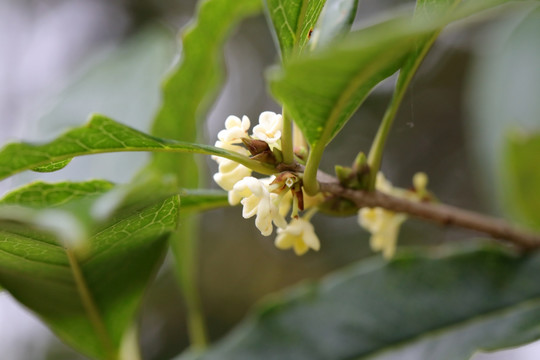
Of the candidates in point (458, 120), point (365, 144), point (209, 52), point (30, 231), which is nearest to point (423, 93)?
point (458, 120)

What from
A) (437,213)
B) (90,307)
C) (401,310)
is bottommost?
(401,310)

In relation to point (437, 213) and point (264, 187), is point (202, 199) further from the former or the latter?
point (437, 213)

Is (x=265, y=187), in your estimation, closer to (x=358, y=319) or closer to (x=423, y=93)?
(x=358, y=319)

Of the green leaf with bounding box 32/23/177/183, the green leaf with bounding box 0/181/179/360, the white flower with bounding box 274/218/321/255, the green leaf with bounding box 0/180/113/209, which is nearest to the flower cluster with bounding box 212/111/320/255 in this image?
the white flower with bounding box 274/218/321/255

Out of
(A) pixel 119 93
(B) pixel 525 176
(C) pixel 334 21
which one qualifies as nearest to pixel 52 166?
(C) pixel 334 21

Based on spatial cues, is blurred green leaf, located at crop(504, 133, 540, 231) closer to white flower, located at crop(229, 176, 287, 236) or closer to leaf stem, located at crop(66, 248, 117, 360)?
white flower, located at crop(229, 176, 287, 236)

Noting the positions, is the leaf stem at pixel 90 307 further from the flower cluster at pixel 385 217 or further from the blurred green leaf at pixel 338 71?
the flower cluster at pixel 385 217
